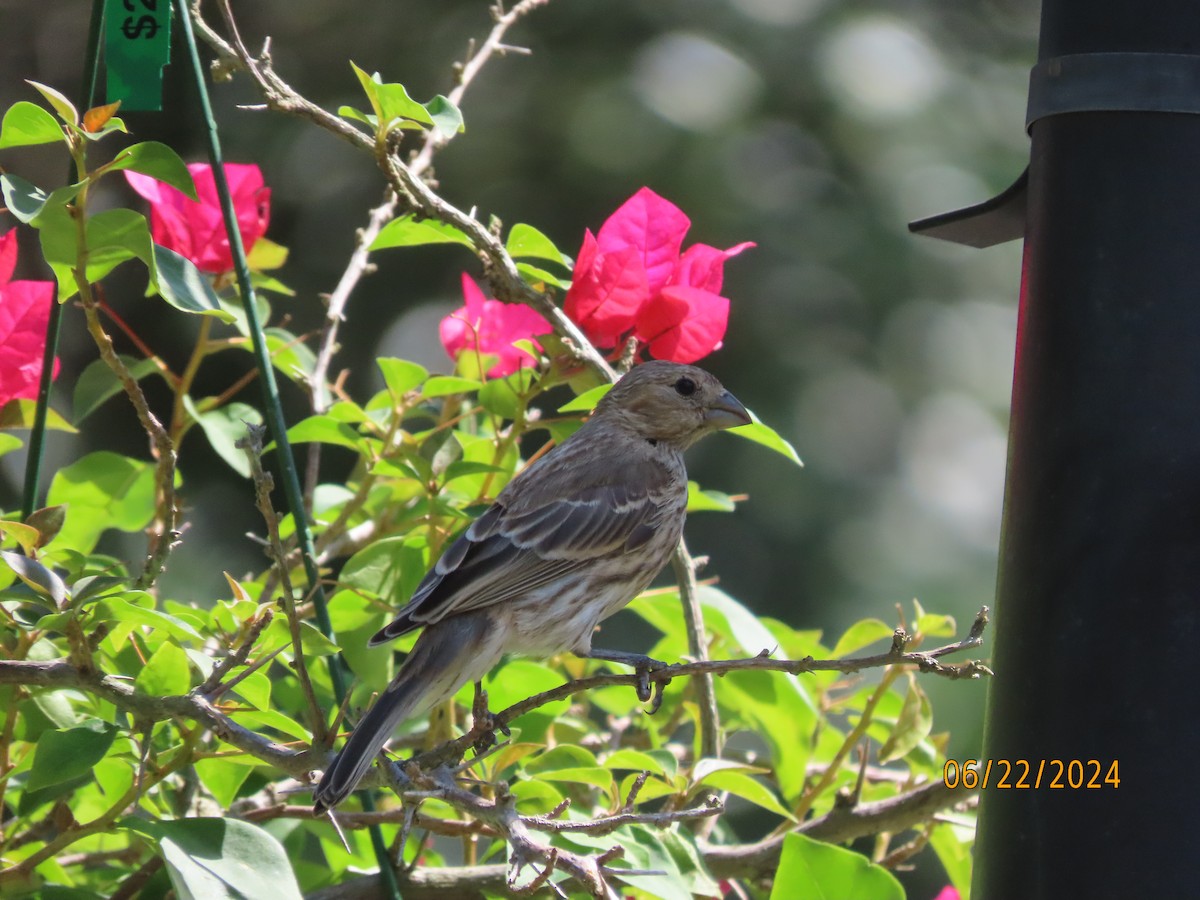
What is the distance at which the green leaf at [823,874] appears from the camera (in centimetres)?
180

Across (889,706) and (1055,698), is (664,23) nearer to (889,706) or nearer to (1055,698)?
(889,706)

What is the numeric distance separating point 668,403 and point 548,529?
441 millimetres

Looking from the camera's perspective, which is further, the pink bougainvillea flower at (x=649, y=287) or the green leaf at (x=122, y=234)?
the pink bougainvillea flower at (x=649, y=287)

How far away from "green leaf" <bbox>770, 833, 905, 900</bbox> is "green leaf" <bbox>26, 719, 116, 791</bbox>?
833mm

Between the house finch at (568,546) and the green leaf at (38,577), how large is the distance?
0.43m

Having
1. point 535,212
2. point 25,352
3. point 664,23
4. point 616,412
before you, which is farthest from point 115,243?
point 664,23

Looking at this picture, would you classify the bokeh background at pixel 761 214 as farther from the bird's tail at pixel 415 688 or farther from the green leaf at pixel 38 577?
the green leaf at pixel 38 577

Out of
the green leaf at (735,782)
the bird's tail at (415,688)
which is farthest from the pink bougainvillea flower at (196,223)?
the green leaf at (735,782)

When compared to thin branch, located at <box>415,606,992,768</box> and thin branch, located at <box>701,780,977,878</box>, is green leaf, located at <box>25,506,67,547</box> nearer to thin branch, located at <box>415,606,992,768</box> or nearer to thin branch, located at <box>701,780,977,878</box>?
thin branch, located at <box>415,606,992,768</box>

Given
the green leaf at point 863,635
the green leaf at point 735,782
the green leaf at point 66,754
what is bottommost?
the green leaf at point 735,782

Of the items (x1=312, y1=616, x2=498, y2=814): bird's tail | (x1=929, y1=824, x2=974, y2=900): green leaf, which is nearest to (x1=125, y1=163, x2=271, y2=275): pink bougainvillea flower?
(x1=312, y1=616, x2=498, y2=814): bird's tail

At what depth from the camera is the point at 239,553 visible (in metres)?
4.20

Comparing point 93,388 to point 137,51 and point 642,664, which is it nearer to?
point 137,51

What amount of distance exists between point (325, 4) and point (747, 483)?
214 cm
